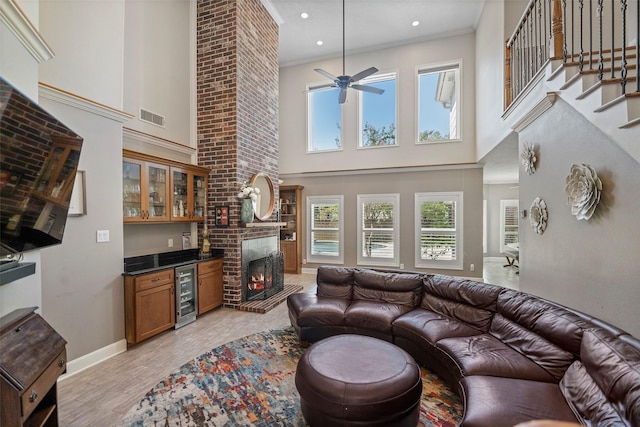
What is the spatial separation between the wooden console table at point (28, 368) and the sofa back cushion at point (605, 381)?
2.88 metres

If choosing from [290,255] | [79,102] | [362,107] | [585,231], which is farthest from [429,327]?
[362,107]

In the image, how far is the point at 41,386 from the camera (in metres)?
1.49

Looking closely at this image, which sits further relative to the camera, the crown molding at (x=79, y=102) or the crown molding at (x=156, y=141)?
the crown molding at (x=156, y=141)

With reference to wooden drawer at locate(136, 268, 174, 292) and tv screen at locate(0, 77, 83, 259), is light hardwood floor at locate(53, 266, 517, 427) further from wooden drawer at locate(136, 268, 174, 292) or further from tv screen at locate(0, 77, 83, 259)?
tv screen at locate(0, 77, 83, 259)

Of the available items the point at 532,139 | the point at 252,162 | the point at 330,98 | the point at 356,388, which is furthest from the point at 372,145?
the point at 356,388

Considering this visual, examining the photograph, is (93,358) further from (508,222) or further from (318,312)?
(508,222)

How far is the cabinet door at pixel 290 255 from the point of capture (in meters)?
7.52

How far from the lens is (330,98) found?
7508mm

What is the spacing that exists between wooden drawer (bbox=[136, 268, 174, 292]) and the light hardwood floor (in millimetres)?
679

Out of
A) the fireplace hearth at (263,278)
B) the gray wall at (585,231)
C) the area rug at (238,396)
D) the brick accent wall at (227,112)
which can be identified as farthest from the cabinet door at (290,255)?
the gray wall at (585,231)

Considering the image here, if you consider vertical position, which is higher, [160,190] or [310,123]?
[310,123]

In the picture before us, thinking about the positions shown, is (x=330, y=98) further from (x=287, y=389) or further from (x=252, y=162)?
(x=287, y=389)

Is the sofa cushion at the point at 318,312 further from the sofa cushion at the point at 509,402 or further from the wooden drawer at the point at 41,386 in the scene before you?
the wooden drawer at the point at 41,386

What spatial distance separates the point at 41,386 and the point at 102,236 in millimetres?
1837
